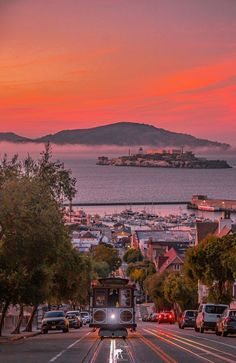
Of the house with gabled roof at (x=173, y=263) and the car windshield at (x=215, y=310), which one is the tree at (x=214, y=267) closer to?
the car windshield at (x=215, y=310)

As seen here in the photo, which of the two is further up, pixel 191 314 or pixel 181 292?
pixel 191 314

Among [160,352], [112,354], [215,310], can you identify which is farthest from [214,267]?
[112,354]

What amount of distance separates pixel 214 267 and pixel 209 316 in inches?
1158

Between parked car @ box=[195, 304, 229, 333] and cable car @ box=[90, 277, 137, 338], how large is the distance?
8.49 m

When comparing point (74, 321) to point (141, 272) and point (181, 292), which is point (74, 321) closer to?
point (181, 292)

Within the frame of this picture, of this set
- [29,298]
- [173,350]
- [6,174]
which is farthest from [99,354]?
[29,298]

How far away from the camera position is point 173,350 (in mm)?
36281

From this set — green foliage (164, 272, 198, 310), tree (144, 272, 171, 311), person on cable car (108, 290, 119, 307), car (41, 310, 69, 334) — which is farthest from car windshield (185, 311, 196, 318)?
tree (144, 272, 171, 311)

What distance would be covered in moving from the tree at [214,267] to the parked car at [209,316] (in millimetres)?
25248

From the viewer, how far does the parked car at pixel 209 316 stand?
2255 inches

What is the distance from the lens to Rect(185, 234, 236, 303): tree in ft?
282

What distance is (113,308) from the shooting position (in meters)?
49.0

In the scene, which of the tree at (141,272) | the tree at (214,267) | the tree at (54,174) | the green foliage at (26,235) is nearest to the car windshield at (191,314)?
the tree at (214,267)

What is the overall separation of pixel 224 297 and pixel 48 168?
31094 millimetres
